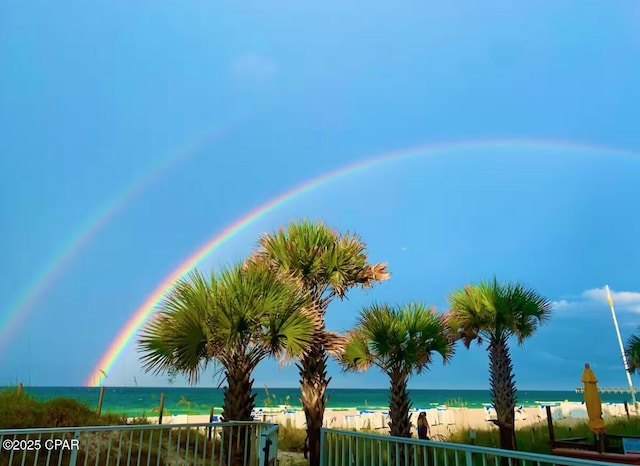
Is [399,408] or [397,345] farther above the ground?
[397,345]

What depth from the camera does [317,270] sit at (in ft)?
34.3

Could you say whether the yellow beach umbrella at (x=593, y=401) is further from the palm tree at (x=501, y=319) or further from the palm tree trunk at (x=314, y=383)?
the palm tree trunk at (x=314, y=383)

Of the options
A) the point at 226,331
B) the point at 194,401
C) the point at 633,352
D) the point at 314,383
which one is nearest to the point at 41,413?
the point at 314,383

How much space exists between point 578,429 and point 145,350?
51.9 ft

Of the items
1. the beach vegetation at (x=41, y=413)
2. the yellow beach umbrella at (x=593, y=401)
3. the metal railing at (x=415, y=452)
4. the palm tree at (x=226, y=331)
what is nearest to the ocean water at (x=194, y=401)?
the beach vegetation at (x=41, y=413)

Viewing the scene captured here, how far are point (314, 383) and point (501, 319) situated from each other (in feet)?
18.9

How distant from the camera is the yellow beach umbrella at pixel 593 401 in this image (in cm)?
800

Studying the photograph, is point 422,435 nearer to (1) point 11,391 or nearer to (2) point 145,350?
(2) point 145,350

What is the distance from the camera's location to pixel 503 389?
1227 centimetres

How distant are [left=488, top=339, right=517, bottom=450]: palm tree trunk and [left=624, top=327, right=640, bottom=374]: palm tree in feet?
47.0

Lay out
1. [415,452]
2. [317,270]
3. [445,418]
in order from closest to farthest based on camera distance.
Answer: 1. [415,452]
2. [317,270]
3. [445,418]

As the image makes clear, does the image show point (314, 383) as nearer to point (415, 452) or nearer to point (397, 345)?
point (397, 345)

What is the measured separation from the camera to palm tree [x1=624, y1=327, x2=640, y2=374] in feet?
73.0

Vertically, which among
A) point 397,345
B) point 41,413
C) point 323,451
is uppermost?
point 397,345
